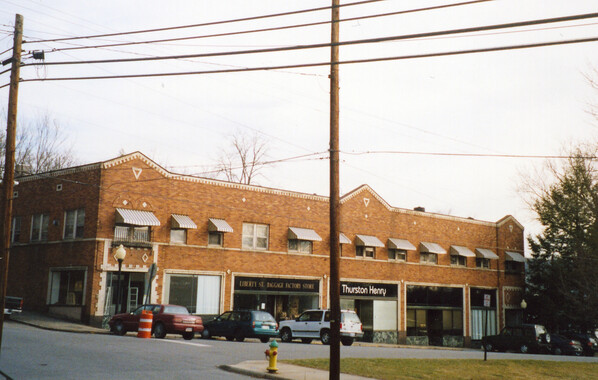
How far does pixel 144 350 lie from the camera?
17.8 meters

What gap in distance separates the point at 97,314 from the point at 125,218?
479 centimetres

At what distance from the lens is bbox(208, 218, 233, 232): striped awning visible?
110 ft

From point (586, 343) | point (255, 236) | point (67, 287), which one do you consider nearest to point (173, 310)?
point (67, 287)

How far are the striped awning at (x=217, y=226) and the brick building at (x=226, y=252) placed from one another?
9cm

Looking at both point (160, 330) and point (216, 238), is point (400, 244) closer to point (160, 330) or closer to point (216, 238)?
point (216, 238)

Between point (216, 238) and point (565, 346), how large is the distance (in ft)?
72.4

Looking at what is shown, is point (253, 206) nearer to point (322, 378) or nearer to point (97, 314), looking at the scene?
point (97, 314)

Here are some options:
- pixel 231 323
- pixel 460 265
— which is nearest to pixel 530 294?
pixel 460 265

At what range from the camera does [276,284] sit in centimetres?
3653

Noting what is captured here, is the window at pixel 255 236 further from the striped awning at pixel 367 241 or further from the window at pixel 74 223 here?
the window at pixel 74 223

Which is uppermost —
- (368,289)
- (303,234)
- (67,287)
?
(303,234)

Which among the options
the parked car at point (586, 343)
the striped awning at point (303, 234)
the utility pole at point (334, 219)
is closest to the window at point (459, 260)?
the parked car at point (586, 343)

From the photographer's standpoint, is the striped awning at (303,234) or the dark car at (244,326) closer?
the dark car at (244,326)

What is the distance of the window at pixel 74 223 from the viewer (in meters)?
31.4
